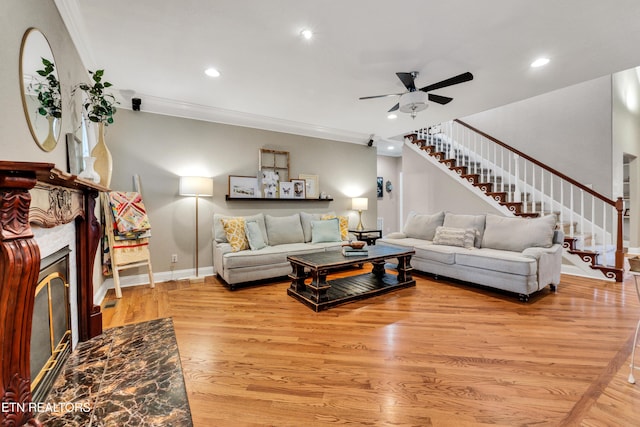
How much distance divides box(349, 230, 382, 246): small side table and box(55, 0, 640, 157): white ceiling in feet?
7.77

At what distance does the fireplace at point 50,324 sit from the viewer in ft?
4.79

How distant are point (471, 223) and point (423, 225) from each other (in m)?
0.75

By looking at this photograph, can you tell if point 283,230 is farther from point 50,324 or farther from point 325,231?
point 50,324

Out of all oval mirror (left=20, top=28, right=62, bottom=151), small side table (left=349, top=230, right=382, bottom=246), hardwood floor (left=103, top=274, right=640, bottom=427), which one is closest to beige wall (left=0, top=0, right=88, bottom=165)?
oval mirror (left=20, top=28, right=62, bottom=151)

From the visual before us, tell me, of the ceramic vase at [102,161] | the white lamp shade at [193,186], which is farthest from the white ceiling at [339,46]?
the white lamp shade at [193,186]

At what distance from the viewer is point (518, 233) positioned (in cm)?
353

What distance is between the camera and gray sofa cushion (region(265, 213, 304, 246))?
13.8 feet

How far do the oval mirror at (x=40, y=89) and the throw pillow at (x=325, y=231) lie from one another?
321 centimetres

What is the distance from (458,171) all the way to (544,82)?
2.50 m

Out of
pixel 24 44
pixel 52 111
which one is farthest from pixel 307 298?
pixel 24 44

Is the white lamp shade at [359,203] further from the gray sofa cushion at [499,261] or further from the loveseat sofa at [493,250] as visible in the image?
the gray sofa cushion at [499,261]

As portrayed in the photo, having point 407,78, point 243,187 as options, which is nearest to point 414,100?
point 407,78

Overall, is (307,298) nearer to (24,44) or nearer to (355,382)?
(355,382)

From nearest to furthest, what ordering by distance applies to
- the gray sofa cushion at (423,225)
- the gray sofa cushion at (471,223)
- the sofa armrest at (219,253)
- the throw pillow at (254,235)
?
1. the sofa armrest at (219,253)
2. the throw pillow at (254,235)
3. the gray sofa cushion at (471,223)
4. the gray sofa cushion at (423,225)
